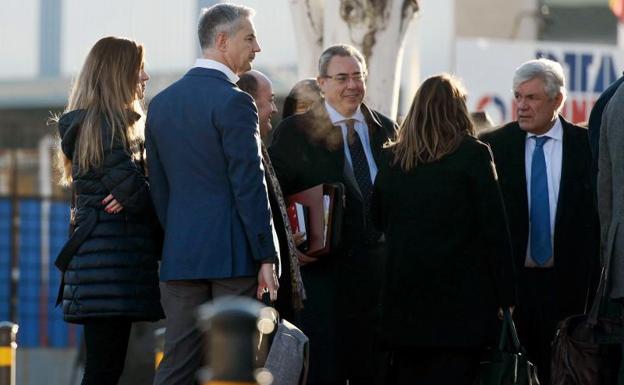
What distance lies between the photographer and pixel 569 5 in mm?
23094

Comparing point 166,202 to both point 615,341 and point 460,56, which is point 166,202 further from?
point 460,56

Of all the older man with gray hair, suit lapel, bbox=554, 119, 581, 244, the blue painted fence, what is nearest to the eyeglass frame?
the older man with gray hair

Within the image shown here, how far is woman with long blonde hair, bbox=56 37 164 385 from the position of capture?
6.96m

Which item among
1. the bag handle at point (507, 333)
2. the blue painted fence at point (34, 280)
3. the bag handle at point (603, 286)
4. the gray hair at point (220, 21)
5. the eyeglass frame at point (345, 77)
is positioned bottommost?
the blue painted fence at point (34, 280)

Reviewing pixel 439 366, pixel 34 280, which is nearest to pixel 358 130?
pixel 439 366

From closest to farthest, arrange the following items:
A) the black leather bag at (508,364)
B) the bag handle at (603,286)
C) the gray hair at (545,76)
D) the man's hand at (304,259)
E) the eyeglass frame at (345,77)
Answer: the bag handle at (603,286), the black leather bag at (508,364), the man's hand at (304,259), the eyeglass frame at (345,77), the gray hair at (545,76)

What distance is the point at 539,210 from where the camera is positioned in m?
7.89

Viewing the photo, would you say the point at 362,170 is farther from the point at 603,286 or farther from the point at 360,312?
the point at 603,286

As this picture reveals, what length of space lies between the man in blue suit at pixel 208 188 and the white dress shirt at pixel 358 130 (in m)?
1.16

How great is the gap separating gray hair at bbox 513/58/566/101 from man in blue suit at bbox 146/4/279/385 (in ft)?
5.88

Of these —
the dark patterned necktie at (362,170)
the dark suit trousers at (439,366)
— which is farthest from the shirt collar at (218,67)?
the dark suit trousers at (439,366)

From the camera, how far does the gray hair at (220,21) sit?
681 cm

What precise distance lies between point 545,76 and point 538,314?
121 cm

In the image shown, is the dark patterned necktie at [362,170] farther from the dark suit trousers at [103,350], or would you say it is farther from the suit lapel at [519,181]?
the dark suit trousers at [103,350]
